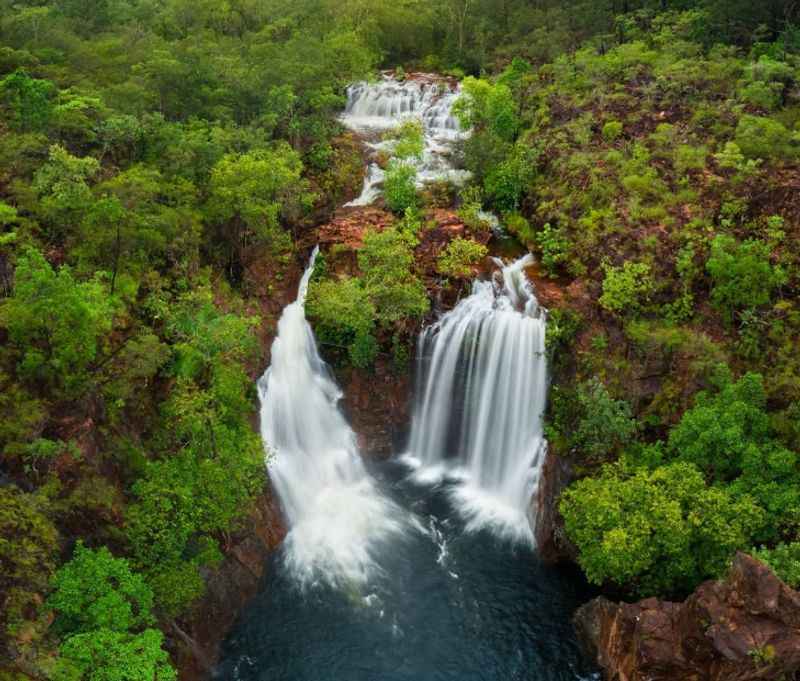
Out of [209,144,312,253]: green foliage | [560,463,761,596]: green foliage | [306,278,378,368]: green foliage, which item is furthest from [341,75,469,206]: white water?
[560,463,761,596]: green foliage

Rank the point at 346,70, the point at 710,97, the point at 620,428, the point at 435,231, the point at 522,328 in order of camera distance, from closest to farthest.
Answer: the point at 620,428
the point at 522,328
the point at 435,231
the point at 710,97
the point at 346,70

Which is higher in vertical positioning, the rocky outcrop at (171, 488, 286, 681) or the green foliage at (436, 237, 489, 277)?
the green foliage at (436, 237, 489, 277)

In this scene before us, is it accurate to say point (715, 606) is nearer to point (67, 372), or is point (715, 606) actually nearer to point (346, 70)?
point (67, 372)

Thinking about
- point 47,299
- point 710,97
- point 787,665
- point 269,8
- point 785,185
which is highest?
point 269,8

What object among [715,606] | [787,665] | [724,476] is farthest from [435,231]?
[787,665]

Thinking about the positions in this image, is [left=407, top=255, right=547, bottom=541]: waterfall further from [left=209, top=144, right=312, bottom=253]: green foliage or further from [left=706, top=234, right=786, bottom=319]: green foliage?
[left=209, top=144, right=312, bottom=253]: green foliage

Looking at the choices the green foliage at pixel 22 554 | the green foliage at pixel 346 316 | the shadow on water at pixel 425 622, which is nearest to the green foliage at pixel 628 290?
the green foliage at pixel 346 316

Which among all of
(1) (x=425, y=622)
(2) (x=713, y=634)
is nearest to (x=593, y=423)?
(2) (x=713, y=634)
